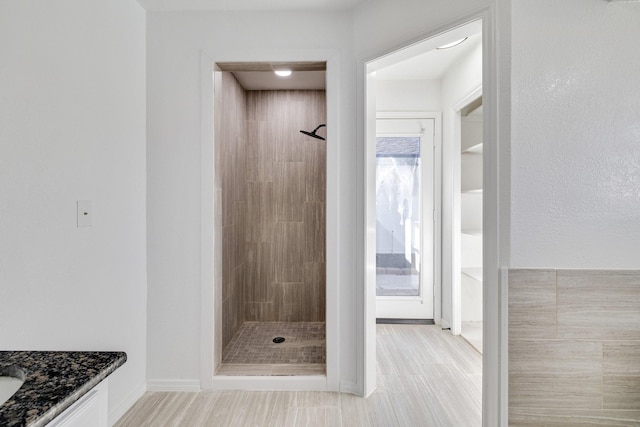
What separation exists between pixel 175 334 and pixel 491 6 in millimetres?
2629

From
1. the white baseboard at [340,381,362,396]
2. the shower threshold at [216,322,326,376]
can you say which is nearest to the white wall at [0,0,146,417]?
the shower threshold at [216,322,326,376]

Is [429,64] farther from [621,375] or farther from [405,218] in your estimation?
[621,375]

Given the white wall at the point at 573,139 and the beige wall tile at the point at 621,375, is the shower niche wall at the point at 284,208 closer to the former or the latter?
the white wall at the point at 573,139

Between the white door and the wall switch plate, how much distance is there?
2.67 meters

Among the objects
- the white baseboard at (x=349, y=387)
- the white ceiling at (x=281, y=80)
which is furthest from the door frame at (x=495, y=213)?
the white ceiling at (x=281, y=80)

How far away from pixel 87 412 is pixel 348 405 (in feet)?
5.30

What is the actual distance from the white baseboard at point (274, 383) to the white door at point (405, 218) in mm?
1558

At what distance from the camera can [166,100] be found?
2.34 meters

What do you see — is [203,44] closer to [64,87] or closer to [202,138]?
[202,138]

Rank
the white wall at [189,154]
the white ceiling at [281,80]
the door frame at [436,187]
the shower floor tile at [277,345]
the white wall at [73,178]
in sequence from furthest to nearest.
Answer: the door frame at [436,187] < the white ceiling at [281,80] < the shower floor tile at [277,345] < the white wall at [189,154] < the white wall at [73,178]

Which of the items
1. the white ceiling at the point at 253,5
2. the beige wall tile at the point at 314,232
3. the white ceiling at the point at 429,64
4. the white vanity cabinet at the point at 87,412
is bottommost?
the white vanity cabinet at the point at 87,412

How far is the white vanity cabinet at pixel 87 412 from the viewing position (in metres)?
0.83

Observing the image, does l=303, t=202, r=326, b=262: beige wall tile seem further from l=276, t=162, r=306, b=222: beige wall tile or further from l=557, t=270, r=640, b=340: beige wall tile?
l=557, t=270, r=640, b=340: beige wall tile

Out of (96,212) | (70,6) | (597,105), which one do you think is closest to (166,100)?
(70,6)
